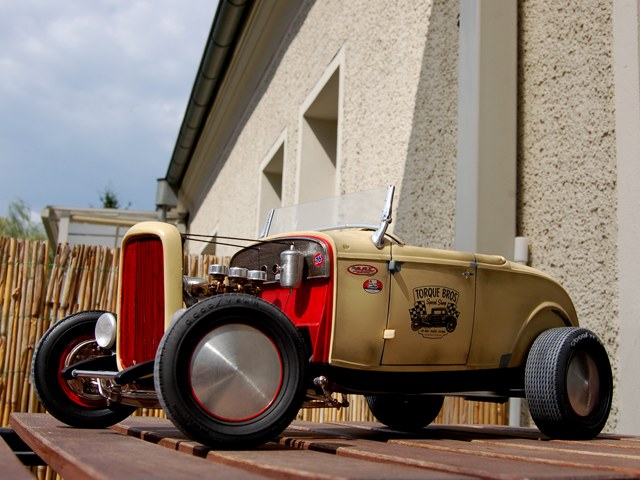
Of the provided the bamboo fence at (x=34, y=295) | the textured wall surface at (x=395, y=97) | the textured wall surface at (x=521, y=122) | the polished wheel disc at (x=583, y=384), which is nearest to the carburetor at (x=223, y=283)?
the polished wheel disc at (x=583, y=384)

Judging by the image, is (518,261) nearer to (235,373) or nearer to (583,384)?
(583,384)

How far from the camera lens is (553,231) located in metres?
4.19

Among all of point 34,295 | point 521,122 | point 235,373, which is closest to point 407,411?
point 235,373

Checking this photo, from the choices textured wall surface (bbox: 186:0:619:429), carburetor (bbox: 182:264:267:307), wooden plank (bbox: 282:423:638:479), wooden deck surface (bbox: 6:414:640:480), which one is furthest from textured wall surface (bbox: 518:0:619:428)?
carburetor (bbox: 182:264:267:307)

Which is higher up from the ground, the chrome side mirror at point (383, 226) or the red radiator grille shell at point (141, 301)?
the chrome side mirror at point (383, 226)

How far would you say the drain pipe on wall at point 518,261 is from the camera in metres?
4.26

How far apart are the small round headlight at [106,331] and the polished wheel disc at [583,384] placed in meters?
1.67

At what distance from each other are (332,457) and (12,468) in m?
0.72

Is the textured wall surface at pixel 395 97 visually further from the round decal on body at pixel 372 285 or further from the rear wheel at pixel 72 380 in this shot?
the rear wheel at pixel 72 380

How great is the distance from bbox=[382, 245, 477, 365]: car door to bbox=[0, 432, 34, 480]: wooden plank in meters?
1.20

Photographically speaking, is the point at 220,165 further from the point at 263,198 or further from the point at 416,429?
the point at 416,429

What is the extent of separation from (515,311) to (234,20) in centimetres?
857

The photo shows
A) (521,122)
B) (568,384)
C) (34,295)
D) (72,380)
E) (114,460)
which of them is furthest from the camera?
(34,295)

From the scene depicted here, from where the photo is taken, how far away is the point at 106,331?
8.91ft
